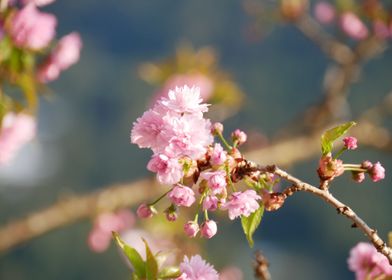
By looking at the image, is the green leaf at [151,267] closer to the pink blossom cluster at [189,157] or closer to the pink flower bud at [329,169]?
the pink blossom cluster at [189,157]

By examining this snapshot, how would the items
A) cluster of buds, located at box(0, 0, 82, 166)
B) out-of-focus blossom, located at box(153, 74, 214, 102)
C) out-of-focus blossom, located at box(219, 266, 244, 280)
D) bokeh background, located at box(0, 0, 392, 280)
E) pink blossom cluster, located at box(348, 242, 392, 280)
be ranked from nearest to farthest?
pink blossom cluster, located at box(348, 242, 392, 280) < cluster of buds, located at box(0, 0, 82, 166) < out-of-focus blossom, located at box(219, 266, 244, 280) < out-of-focus blossom, located at box(153, 74, 214, 102) < bokeh background, located at box(0, 0, 392, 280)

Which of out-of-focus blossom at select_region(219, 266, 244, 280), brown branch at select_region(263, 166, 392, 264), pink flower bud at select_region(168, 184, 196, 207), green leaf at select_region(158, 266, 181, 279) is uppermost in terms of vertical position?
out-of-focus blossom at select_region(219, 266, 244, 280)

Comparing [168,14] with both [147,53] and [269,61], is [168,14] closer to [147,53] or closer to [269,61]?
[147,53]

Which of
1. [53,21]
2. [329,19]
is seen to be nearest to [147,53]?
[329,19]

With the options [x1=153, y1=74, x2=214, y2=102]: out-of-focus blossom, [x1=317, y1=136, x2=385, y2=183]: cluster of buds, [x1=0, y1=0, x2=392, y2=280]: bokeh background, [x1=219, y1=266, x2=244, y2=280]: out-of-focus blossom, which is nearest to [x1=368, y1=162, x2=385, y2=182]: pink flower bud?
[x1=317, y1=136, x2=385, y2=183]: cluster of buds

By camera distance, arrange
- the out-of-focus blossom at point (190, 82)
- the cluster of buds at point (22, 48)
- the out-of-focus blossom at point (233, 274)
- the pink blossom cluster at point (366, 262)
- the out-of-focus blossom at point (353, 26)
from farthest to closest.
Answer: the out-of-focus blossom at point (190, 82) → the out-of-focus blossom at point (353, 26) → the out-of-focus blossom at point (233, 274) → the cluster of buds at point (22, 48) → the pink blossom cluster at point (366, 262)

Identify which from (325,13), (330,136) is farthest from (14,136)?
(325,13)

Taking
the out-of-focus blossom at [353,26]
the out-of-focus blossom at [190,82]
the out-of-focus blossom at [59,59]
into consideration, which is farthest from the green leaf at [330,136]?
the out-of-focus blossom at [190,82]

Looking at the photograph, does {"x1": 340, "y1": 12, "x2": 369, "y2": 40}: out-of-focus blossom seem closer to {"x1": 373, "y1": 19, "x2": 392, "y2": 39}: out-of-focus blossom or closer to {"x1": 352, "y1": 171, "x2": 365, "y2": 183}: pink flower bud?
{"x1": 373, "y1": 19, "x2": 392, "y2": 39}: out-of-focus blossom
